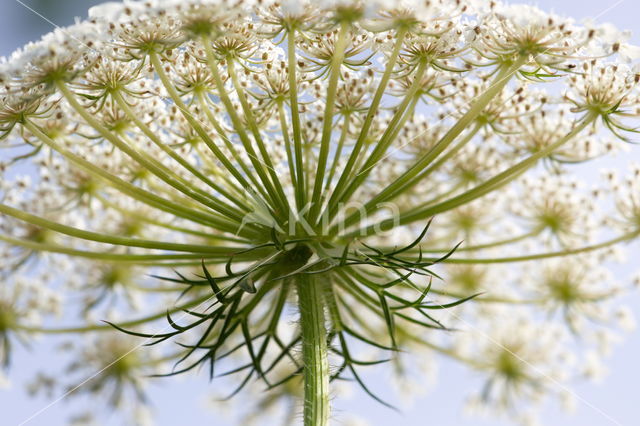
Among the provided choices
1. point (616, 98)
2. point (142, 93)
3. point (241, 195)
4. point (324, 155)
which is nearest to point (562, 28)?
point (616, 98)

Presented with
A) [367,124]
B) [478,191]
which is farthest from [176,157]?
[478,191]

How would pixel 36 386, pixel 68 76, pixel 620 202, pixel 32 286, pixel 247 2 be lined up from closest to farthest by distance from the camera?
pixel 247 2
pixel 68 76
pixel 620 202
pixel 32 286
pixel 36 386

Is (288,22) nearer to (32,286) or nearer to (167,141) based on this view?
(167,141)

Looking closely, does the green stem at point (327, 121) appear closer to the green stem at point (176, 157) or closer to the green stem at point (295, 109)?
the green stem at point (295, 109)

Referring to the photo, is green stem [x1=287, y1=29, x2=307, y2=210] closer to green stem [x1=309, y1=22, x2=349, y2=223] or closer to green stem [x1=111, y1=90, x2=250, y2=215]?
green stem [x1=309, y1=22, x2=349, y2=223]

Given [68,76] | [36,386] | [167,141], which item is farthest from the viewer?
[36,386]

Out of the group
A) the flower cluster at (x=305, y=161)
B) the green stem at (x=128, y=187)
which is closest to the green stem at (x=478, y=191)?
the flower cluster at (x=305, y=161)

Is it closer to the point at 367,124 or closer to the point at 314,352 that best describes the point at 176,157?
the point at 367,124
